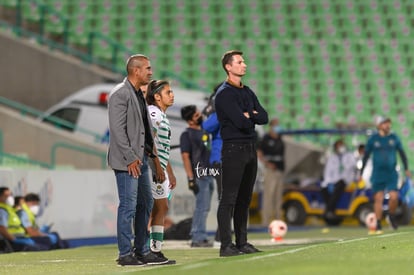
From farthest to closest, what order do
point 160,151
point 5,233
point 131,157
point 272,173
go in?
point 272,173 < point 5,233 < point 160,151 < point 131,157

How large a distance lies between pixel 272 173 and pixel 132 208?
14.6 m

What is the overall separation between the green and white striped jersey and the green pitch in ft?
3.69

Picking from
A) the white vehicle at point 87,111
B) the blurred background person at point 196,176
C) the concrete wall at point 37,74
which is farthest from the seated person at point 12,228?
the concrete wall at point 37,74

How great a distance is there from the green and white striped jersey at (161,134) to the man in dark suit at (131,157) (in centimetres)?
72

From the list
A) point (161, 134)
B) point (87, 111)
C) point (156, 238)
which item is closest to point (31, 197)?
point (161, 134)

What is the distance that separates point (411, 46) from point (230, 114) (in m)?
Answer: 21.1

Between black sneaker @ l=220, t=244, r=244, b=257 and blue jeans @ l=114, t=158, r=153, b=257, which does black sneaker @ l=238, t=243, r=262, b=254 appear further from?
blue jeans @ l=114, t=158, r=153, b=257

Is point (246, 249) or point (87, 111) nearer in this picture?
point (246, 249)

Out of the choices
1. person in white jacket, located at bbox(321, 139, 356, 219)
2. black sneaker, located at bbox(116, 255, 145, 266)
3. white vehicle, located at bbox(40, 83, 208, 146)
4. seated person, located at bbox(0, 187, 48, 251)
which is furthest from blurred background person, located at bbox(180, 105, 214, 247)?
person in white jacket, located at bbox(321, 139, 356, 219)

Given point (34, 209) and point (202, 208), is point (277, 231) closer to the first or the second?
point (202, 208)

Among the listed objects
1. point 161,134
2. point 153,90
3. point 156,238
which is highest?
point 153,90

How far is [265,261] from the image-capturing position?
35.4ft

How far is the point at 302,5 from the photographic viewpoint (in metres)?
34.1

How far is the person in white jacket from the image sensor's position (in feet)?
85.4
